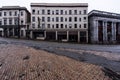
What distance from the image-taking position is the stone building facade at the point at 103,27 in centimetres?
5578

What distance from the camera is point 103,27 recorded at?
57688 mm

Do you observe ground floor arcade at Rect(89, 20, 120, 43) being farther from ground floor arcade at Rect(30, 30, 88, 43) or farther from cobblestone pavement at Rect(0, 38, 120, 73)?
cobblestone pavement at Rect(0, 38, 120, 73)

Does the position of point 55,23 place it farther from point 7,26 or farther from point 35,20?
point 7,26

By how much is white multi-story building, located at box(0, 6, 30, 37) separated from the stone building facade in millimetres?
21032

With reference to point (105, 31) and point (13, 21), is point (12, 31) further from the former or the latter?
point (105, 31)

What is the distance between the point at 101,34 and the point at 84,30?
21.1 ft

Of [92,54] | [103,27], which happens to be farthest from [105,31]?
[92,54]

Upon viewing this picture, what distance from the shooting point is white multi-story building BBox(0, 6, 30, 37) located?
54.2 meters

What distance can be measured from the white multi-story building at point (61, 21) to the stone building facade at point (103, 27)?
2.28m

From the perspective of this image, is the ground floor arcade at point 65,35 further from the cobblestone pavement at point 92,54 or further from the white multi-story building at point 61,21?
the cobblestone pavement at point 92,54

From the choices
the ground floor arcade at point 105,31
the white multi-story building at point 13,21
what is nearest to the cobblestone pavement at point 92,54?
the white multi-story building at point 13,21

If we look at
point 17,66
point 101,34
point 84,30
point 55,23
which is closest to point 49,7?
point 55,23

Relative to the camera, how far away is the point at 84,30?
181 feet

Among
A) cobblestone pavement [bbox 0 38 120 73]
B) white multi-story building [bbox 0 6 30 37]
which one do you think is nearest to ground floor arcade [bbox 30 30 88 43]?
white multi-story building [bbox 0 6 30 37]
